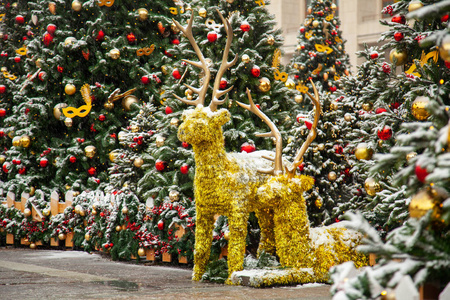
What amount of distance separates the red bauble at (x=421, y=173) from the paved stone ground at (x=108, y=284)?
2704 millimetres

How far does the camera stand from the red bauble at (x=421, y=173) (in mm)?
2673

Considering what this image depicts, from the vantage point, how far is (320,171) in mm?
7621

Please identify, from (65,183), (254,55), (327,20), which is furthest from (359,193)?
(327,20)

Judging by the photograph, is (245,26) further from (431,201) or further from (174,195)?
(431,201)

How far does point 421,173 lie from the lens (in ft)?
8.82

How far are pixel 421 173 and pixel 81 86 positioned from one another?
859 cm

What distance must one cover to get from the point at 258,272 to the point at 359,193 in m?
2.03

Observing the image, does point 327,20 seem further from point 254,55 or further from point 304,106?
point 254,55

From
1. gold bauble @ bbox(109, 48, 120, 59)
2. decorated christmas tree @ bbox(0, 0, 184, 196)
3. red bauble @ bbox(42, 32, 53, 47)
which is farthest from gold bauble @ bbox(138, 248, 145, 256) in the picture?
red bauble @ bbox(42, 32, 53, 47)

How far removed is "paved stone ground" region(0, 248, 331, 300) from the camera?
17.3 ft

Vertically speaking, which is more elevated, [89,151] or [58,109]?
[58,109]

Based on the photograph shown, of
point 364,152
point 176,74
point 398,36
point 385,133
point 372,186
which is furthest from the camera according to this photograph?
point 176,74

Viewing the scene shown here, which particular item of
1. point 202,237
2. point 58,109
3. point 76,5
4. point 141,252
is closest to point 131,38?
point 76,5

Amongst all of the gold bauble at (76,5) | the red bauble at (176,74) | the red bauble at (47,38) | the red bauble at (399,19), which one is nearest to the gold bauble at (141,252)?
the red bauble at (176,74)
